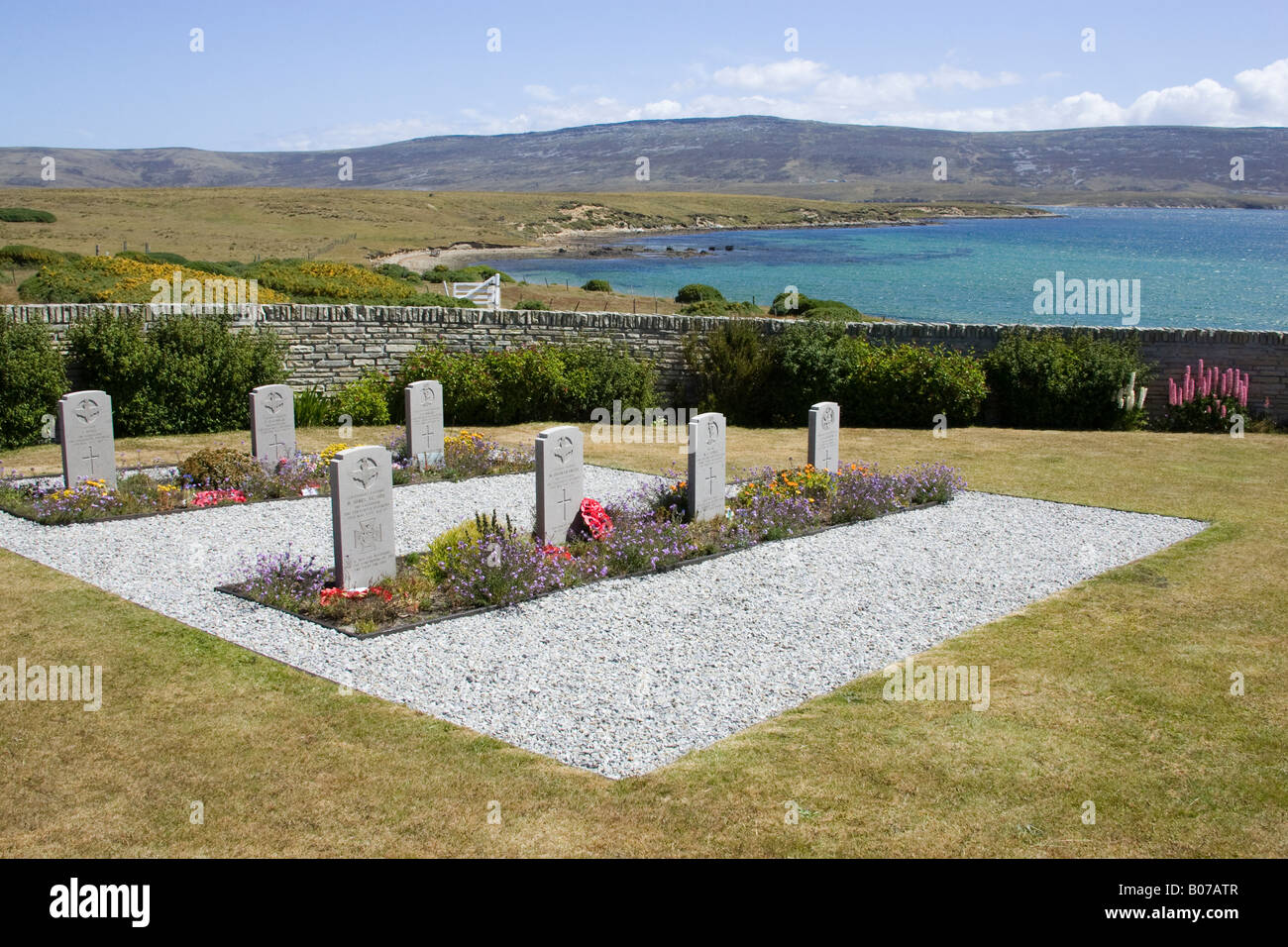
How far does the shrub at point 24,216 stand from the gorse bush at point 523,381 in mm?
64305

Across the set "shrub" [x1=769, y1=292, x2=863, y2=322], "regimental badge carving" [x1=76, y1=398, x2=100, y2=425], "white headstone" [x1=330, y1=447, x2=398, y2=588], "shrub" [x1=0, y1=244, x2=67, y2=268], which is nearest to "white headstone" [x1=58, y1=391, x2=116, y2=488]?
"regimental badge carving" [x1=76, y1=398, x2=100, y2=425]

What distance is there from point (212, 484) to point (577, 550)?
5417 mm

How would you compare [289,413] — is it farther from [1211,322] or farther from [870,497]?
[1211,322]

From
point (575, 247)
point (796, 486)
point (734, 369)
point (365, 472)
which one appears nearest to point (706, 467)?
point (796, 486)

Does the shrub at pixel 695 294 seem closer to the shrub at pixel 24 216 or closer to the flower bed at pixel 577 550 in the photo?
the flower bed at pixel 577 550

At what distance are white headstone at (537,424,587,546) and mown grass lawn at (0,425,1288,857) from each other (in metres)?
3.40

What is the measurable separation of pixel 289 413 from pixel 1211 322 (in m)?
42.8

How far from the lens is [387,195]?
410 feet

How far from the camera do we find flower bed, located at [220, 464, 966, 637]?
29.8ft

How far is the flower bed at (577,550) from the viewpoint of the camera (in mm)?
9078

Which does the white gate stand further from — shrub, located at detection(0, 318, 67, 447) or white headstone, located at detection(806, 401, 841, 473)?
white headstone, located at detection(806, 401, 841, 473)

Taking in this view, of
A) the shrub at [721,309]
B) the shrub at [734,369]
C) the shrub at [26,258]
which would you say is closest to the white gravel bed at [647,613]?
the shrub at [734,369]

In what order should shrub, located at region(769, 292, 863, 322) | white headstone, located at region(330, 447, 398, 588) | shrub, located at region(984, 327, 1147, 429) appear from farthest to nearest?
shrub, located at region(769, 292, 863, 322) → shrub, located at region(984, 327, 1147, 429) → white headstone, located at region(330, 447, 398, 588)

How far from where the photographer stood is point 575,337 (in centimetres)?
2006
